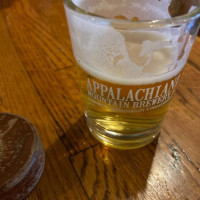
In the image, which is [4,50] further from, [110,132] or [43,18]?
[110,132]

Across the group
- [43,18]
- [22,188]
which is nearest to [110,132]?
[22,188]

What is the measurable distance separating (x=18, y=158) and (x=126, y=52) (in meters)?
0.23

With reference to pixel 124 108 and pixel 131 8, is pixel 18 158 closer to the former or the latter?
pixel 124 108

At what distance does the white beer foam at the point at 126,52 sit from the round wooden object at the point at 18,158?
0.16m

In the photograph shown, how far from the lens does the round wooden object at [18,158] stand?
14.5 inches

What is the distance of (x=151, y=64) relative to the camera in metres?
0.36

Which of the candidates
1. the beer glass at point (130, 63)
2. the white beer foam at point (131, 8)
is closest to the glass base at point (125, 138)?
the beer glass at point (130, 63)

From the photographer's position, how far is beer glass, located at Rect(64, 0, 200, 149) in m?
0.33

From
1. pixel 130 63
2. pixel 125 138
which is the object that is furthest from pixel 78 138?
Answer: pixel 130 63

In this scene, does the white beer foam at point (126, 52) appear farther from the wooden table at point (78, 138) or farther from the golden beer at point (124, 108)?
the wooden table at point (78, 138)

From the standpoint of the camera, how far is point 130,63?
358mm

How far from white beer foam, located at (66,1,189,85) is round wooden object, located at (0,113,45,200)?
0.16 m

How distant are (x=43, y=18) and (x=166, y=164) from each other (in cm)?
66

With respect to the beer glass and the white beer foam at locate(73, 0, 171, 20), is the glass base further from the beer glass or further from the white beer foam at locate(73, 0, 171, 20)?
the white beer foam at locate(73, 0, 171, 20)
